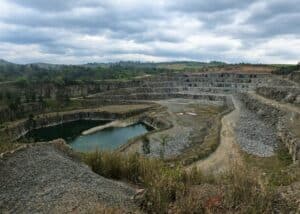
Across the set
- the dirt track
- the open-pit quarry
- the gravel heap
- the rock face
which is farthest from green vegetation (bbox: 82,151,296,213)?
the gravel heap

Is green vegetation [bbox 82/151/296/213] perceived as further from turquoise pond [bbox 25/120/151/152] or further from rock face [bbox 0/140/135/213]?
turquoise pond [bbox 25/120/151/152]

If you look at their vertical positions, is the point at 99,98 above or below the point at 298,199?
below

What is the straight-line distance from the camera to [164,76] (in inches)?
5477

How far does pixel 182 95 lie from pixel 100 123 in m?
34.9

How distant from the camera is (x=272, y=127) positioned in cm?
5678

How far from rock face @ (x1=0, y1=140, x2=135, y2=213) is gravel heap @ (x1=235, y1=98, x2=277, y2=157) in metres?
27.1

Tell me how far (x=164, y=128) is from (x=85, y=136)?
16.0m

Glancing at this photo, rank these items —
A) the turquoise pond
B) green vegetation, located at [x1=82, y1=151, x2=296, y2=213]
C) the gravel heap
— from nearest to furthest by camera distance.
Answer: green vegetation, located at [x1=82, y1=151, x2=296, y2=213] < the gravel heap < the turquoise pond

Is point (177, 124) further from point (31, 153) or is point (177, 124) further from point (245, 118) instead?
point (31, 153)

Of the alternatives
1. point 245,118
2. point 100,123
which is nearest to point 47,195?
point 245,118

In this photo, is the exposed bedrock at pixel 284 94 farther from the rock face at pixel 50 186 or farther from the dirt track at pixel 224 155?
the rock face at pixel 50 186

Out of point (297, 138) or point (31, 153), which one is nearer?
point (31, 153)

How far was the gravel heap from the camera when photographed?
41956 mm

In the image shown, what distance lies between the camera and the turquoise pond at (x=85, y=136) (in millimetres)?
66688
